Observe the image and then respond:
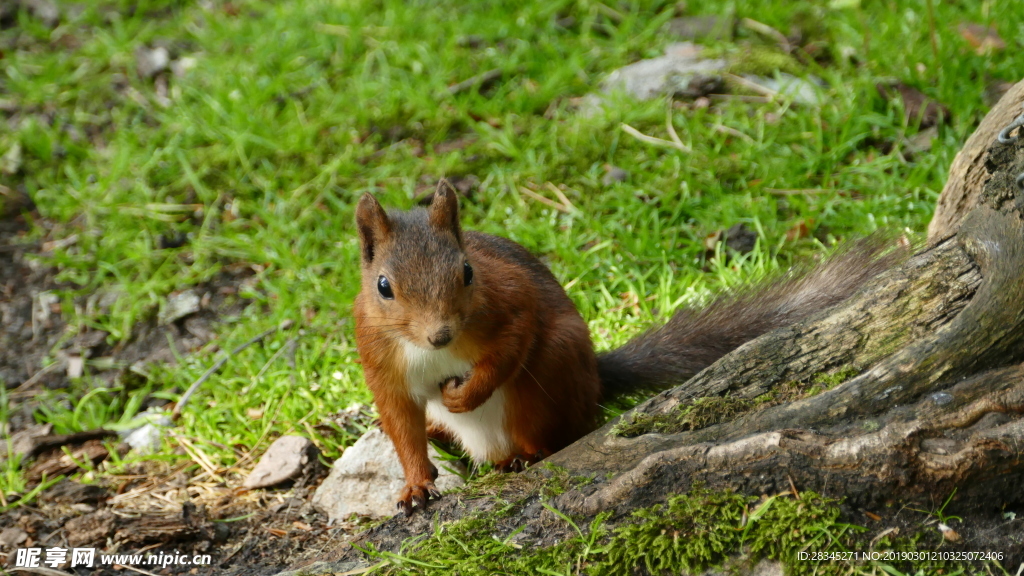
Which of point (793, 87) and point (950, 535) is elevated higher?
point (793, 87)

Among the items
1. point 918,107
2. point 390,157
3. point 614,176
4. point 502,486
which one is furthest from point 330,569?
point 918,107

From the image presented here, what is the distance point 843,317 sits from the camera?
204 centimetres

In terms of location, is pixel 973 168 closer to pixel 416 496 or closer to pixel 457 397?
pixel 457 397

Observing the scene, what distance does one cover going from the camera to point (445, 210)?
2365 mm

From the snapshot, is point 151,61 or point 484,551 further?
point 151,61

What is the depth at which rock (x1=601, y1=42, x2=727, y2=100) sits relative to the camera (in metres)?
4.25

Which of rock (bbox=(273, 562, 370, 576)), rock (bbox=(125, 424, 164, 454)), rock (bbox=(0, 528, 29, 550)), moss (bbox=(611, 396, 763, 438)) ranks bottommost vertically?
rock (bbox=(125, 424, 164, 454))

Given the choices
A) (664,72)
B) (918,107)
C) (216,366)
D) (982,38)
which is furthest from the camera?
(664,72)

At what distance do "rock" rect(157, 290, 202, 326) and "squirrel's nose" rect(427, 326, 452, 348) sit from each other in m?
2.09

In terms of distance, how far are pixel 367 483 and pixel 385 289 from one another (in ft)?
2.40

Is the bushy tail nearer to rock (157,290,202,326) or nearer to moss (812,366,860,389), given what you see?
moss (812,366,860,389)

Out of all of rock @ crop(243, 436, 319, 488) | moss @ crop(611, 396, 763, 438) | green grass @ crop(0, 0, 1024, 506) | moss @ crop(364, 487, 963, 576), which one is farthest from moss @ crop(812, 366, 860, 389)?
rock @ crop(243, 436, 319, 488)

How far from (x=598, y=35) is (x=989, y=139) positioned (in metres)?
2.73

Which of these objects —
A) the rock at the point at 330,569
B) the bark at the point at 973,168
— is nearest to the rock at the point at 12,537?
the rock at the point at 330,569
